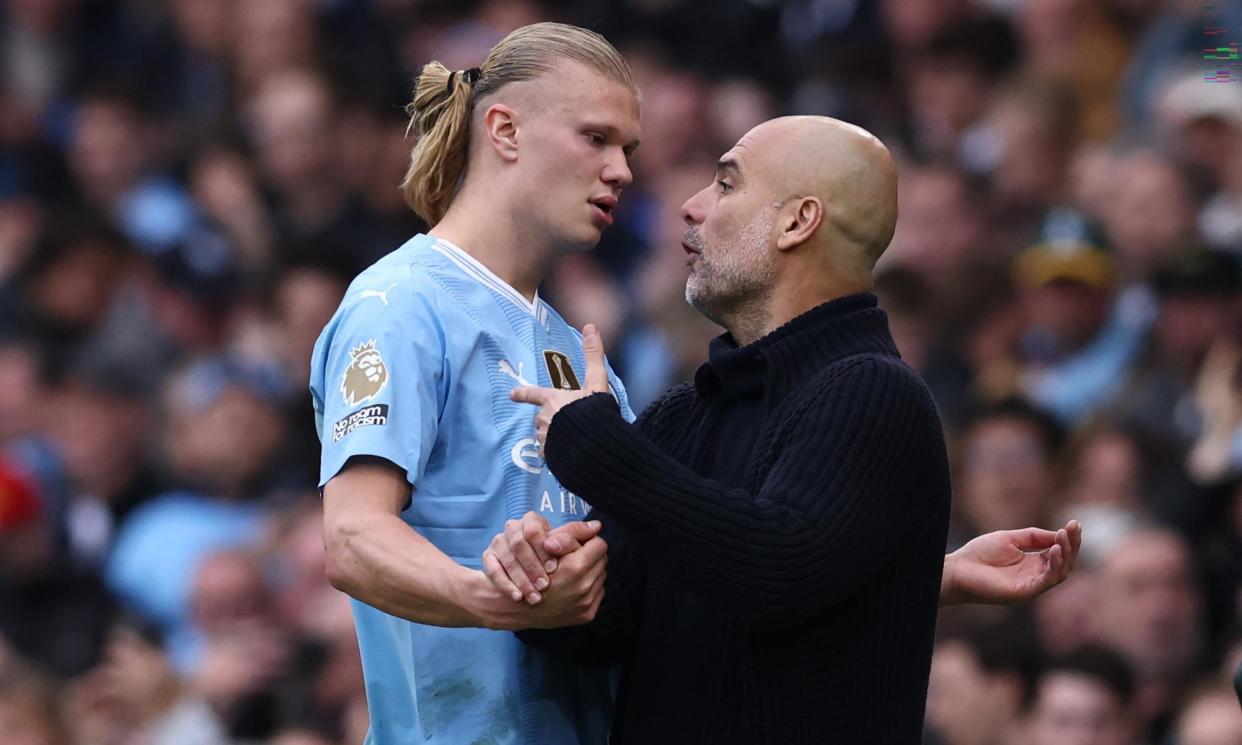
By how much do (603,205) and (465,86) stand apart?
1.22 ft

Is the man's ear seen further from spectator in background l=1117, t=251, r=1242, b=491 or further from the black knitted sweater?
spectator in background l=1117, t=251, r=1242, b=491

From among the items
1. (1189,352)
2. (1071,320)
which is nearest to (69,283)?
(1071,320)

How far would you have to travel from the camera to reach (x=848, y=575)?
342cm

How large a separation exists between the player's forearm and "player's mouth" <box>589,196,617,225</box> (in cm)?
84

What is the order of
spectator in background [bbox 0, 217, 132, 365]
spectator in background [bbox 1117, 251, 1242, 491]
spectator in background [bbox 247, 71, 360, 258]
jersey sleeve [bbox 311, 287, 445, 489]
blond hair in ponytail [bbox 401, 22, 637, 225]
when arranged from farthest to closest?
spectator in background [bbox 0, 217, 132, 365] < spectator in background [bbox 247, 71, 360, 258] < spectator in background [bbox 1117, 251, 1242, 491] < blond hair in ponytail [bbox 401, 22, 637, 225] < jersey sleeve [bbox 311, 287, 445, 489]

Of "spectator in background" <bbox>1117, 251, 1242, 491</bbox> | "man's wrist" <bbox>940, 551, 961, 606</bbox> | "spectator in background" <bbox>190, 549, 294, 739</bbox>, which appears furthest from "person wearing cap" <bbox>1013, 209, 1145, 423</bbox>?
"man's wrist" <bbox>940, 551, 961, 606</bbox>

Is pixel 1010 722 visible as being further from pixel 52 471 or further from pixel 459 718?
pixel 52 471

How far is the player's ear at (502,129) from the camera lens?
412 cm

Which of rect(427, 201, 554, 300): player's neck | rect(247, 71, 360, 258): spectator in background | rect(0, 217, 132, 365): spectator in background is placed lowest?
rect(427, 201, 554, 300): player's neck

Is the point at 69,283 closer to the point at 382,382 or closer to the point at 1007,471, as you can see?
the point at 1007,471

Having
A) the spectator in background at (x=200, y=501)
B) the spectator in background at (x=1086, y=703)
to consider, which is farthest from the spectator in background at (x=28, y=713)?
the spectator in background at (x=1086, y=703)

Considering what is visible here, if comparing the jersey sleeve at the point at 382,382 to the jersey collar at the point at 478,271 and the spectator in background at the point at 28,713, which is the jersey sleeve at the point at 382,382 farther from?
the spectator in background at the point at 28,713

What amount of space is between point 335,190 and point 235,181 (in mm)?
585

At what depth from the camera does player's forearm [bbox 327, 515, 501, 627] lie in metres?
3.47
